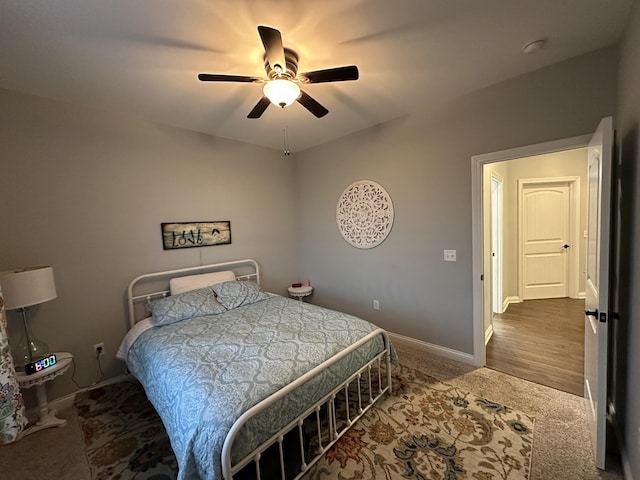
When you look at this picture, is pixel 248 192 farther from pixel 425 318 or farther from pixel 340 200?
pixel 425 318

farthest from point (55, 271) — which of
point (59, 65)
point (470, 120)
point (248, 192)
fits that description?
point (470, 120)

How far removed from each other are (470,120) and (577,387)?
8.39ft

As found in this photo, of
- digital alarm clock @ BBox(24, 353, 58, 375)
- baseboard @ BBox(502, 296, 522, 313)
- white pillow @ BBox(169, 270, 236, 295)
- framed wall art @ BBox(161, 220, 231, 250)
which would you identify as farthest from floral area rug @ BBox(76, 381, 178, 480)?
baseboard @ BBox(502, 296, 522, 313)

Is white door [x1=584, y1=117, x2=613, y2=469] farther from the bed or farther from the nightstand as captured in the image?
the nightstand

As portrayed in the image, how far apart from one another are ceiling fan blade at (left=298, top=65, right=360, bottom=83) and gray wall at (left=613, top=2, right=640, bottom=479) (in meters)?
1.52

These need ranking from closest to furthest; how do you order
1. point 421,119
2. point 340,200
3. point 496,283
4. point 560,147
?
point 560,147, point 421,119, point 340,200, point 496,283

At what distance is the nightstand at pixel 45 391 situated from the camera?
1.94 metres

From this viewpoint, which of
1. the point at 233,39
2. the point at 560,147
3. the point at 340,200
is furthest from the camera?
the point at 340,200

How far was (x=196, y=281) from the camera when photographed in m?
3.00

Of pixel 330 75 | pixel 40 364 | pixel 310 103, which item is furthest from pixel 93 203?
pixel 330 75

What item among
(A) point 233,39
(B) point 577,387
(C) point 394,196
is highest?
(A) point 233,39

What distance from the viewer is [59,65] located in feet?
6.12

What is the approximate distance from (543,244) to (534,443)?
4099 mm

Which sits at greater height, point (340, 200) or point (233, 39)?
point (233, 39)
